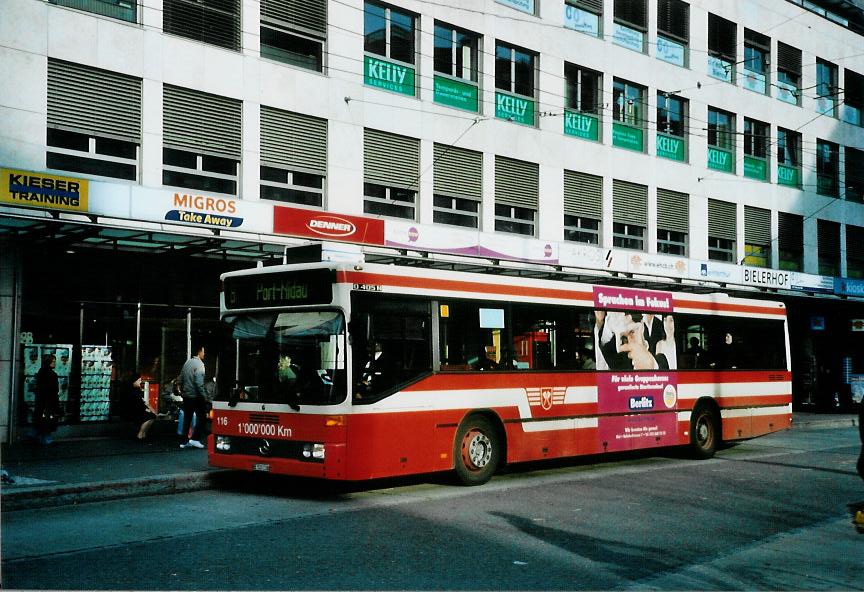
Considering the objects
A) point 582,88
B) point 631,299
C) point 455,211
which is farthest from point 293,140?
point 582,88

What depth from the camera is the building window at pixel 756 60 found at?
34028 millimetres

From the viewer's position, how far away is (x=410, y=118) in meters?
22.6

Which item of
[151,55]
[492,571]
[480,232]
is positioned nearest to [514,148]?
[480,232]

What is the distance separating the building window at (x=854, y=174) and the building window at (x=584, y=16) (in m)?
16.1

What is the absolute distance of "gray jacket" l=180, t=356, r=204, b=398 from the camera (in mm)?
15906

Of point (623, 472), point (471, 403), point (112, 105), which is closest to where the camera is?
point (471, 403)

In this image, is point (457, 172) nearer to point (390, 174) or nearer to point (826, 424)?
point (390, 174)

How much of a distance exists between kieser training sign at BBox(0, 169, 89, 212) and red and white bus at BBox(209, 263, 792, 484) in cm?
537

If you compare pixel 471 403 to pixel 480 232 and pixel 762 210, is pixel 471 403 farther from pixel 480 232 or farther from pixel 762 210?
pixel 762 210

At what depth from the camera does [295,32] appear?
2062 cm

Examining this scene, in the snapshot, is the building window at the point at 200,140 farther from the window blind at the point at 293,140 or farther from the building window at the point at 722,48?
the building window at the point at 722,48

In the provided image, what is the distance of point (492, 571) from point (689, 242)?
25267 mm

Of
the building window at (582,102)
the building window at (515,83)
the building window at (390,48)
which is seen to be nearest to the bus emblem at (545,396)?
the building window at (390,48)

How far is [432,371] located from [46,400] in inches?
305
